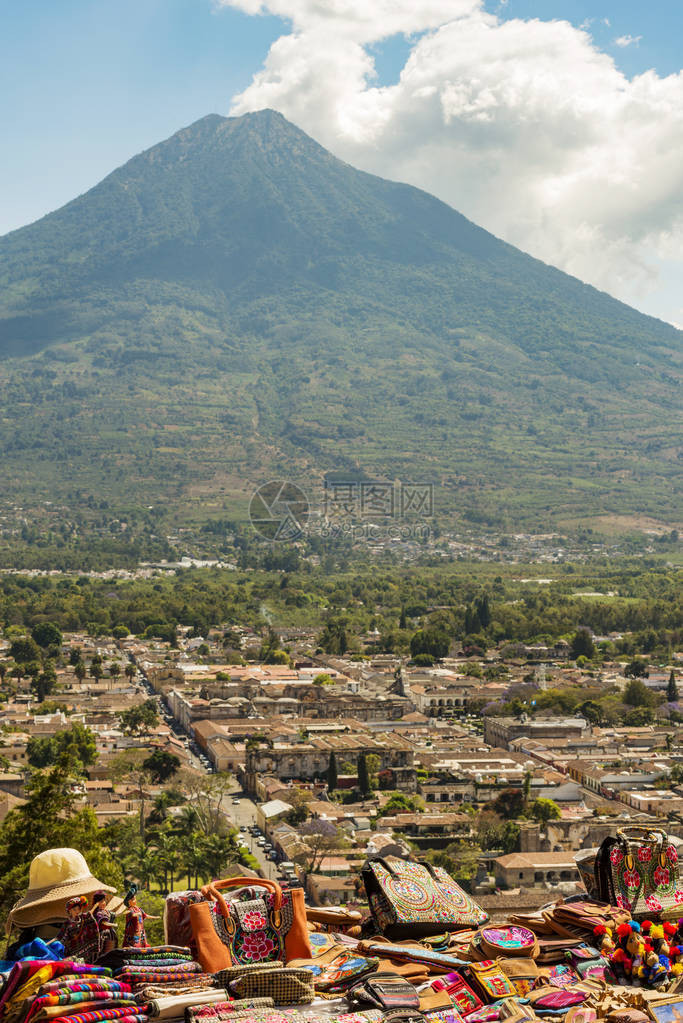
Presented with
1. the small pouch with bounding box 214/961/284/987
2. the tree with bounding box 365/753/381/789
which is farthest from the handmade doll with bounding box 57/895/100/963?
the tree with bounding box 365/753/381/789

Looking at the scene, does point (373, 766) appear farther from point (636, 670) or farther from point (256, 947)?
point (256, 947)

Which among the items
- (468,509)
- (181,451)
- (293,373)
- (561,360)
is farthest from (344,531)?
(561,360)

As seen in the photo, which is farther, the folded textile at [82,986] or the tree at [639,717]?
the tree at [639,717]

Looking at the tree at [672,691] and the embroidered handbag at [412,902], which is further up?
the embroidered handbag at [412,902]

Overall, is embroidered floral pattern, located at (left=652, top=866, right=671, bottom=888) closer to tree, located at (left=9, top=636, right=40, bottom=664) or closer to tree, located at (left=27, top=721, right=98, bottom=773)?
tree, located at (left=27, top=721, right=98, bottom=773)

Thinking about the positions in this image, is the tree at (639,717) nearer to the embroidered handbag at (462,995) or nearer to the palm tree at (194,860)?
the palm tree at (194,860)

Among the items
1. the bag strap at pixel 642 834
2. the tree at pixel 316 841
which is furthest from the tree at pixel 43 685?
the bag strap at pixel 642 834
